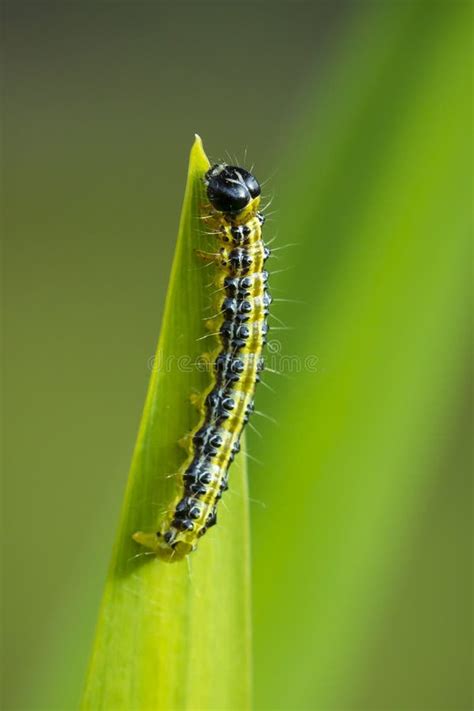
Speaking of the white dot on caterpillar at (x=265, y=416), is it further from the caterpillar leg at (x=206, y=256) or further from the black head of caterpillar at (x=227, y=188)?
the black head of caterpillar at (x=227, y=188)

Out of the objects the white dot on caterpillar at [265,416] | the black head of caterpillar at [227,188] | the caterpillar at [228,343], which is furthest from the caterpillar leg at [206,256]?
the white dot on caterpillar at [265,416]

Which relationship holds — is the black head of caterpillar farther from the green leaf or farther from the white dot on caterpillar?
the white dot on caterpillar

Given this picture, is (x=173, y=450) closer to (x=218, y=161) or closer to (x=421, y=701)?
(x=218, y=161)

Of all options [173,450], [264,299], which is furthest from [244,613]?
[264,299]

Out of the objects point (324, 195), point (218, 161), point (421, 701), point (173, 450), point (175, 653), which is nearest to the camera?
point (175, 653)

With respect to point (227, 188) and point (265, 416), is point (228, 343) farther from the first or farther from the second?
point (227, 188)

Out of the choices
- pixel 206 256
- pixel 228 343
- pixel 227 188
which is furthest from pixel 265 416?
pixel 227 188
